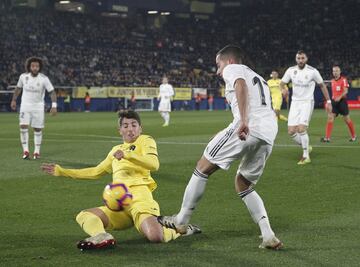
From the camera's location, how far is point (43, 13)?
5888 centimetres

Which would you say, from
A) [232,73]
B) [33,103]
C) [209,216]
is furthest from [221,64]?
[33,103]

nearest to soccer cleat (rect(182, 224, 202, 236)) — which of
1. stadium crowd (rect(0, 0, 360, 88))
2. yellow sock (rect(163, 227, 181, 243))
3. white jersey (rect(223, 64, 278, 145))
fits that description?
yellow sock (rect(163, 227, 181, 243))

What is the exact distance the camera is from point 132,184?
6906mm

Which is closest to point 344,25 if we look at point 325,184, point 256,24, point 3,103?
point 256,24

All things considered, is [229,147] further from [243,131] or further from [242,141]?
[243,131]

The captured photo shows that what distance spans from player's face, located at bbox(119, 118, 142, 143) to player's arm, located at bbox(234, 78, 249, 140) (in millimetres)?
1219

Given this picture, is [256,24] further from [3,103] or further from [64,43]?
[3,103]

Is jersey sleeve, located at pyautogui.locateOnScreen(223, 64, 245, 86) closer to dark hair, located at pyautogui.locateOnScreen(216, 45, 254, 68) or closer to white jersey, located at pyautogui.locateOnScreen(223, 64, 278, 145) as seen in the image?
white jersey, located at pyautogui.locateOnScreen(223, 64, 278, 145)

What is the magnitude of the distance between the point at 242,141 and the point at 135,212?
1.26 m

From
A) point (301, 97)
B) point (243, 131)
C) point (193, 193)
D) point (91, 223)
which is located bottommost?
point (91, 223)

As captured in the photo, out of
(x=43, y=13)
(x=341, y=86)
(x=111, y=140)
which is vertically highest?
(x=43, y=13)

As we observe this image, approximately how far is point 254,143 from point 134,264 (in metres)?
1.53

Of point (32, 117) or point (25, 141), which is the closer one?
point (25, 141)

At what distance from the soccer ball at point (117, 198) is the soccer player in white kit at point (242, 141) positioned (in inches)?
16.2
